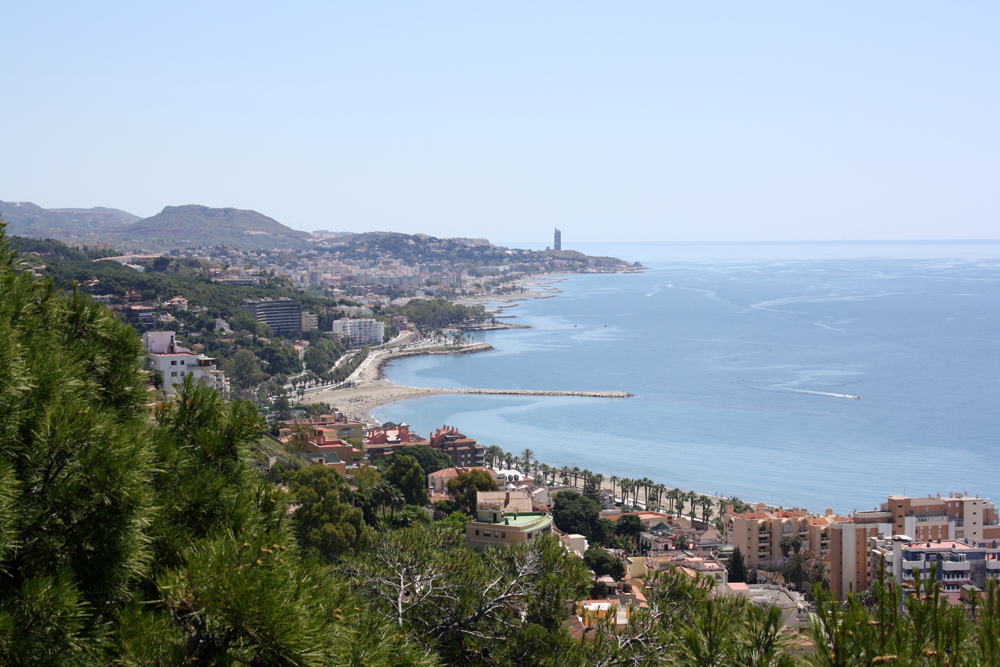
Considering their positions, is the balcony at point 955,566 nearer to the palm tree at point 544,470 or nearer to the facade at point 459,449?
the palm tree at point 544,470

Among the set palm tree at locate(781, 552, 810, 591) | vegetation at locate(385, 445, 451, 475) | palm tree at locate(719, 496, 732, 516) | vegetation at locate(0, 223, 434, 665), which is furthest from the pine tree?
vegetation at locate(0, 223, 434, 665)

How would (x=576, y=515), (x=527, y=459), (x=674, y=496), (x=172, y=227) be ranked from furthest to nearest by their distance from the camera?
(x=172, y=227)
(x=527, y=459)
(x=674, y=496)
(x=576, y=515)

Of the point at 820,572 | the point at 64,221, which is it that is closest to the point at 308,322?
the point at 820,572

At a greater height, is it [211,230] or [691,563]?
[211,230]

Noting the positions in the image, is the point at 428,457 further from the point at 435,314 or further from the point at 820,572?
the point at 435,314

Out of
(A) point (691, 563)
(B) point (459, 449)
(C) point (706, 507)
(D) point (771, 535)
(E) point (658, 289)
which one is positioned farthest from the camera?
(E) point (658, 289)

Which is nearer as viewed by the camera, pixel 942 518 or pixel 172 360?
pixel 942 518

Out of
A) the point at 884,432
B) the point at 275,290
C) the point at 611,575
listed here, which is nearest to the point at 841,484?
the point at 884,432

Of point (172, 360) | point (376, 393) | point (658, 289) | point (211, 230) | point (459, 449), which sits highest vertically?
point (211, 230)

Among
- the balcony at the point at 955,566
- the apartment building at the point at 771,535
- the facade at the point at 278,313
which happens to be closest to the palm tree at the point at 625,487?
the apartment building at the point at 771,535
